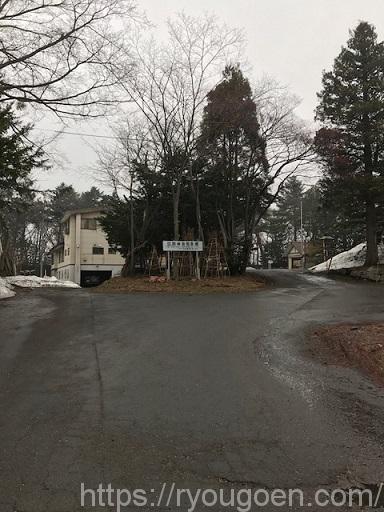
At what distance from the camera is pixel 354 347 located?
254 inches

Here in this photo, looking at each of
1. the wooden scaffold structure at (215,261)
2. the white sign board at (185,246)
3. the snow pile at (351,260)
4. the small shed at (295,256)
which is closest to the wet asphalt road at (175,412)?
the white sign board at (185,246)

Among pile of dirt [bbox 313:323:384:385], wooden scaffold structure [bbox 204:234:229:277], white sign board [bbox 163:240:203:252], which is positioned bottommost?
pile of dirt [bbox 313:323:384:385]

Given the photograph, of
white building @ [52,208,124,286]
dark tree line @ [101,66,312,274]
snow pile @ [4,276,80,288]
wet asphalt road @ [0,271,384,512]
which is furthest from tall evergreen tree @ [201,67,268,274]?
white building @ [52,208,124,286]

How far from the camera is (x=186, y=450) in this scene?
354 centimetres

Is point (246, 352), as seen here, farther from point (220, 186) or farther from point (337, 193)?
point (337, 193)

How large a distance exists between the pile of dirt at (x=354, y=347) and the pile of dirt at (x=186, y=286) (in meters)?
7.97

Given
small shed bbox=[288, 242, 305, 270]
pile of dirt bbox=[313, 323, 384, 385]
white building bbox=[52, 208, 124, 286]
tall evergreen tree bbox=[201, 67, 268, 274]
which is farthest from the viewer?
small shed bbox=[288, 242, 305, 270]

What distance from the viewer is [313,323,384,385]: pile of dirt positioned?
578 centimetres

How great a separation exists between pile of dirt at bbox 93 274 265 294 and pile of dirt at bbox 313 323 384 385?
7.97m

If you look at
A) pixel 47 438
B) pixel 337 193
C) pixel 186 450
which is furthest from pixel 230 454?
pixel 337 193

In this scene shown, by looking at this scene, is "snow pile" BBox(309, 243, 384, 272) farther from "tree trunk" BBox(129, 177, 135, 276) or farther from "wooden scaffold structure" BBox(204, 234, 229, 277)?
"tree trunk" BBox(129, 177, 135, 276)

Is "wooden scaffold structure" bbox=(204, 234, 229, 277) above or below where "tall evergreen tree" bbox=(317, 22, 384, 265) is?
below

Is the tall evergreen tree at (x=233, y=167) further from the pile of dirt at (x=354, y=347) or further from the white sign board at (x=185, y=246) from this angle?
the pile of dirt at (x=354, y=347)

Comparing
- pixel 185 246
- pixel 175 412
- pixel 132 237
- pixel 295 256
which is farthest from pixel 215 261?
pixel 295 256
